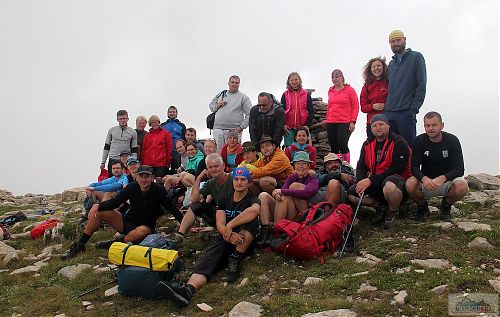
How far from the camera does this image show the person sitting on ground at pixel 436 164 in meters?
8.82

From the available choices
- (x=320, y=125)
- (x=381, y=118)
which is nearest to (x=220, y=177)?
(x=381, y=118)

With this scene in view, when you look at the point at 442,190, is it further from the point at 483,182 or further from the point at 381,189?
the point at 483,182

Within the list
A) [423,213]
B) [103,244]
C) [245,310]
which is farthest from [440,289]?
[103,244]

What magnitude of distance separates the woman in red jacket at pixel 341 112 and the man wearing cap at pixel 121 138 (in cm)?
727

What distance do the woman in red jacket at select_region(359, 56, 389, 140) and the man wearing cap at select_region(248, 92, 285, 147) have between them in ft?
8.26

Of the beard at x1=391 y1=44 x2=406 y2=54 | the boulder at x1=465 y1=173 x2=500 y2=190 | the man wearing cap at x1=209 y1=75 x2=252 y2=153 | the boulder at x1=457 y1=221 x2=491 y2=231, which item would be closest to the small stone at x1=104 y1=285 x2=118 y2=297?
the man wearing cap at x1=209 y1=75 x2=252 y2=153

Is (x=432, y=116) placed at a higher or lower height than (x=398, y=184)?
higher

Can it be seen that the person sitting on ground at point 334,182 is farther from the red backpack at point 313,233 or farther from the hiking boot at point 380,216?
the hiking boot at point 380,216

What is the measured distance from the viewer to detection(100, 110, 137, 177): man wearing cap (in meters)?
14.7

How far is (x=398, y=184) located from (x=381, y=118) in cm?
159

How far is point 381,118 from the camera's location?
9305 mm

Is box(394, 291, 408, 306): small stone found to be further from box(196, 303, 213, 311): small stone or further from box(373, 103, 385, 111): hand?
box(373, 103, 385, 111): hand

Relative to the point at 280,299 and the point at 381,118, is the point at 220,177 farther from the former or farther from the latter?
the point at 381,118

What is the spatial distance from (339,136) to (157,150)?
6.44m
